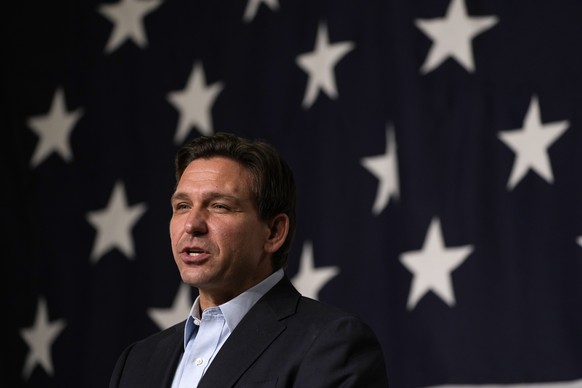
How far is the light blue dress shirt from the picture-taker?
2240 millimetres

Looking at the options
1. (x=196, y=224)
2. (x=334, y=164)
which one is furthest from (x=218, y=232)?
(x=334, y=164)

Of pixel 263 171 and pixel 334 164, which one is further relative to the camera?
pixel 334 164

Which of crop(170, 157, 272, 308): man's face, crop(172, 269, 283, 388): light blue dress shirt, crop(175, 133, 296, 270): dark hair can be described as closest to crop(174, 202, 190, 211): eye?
crop(170, 157, 272, 308): man's face

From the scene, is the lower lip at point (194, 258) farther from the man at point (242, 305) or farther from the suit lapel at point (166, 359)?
the suit lapel at point (166, 359)

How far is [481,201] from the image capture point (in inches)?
142

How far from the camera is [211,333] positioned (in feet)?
7.48

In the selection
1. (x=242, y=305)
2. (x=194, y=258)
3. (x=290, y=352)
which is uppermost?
(x=194, y=258)

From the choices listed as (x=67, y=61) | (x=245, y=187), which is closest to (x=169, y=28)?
(x=67, y=61)

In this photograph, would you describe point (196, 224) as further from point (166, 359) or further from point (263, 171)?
point (166, 359)

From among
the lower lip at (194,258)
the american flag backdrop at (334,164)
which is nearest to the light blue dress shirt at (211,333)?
the lower lip at (194,258)

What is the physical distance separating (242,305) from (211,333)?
3.7 inches

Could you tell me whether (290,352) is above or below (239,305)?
below

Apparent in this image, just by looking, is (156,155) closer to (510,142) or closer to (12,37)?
(12,37)

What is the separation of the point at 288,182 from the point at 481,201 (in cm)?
134
